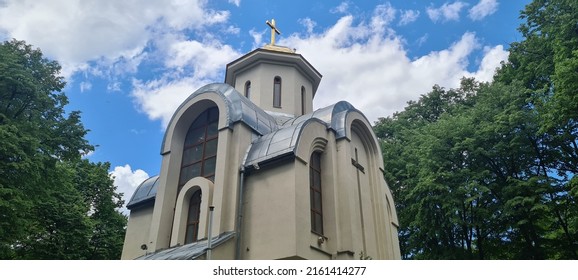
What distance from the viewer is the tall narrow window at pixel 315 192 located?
12.6 meters

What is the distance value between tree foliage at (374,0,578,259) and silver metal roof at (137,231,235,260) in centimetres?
894

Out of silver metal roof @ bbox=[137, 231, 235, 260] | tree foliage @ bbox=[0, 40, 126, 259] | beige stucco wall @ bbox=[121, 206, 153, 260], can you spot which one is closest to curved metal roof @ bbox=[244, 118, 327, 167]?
silver metal roof @ bbox=[137, 231, 235, 260]

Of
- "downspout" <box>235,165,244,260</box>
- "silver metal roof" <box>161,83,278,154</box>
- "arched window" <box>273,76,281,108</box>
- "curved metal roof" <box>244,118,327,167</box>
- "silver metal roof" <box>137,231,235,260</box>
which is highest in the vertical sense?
"arched window" <box>273,76,281,108</box>

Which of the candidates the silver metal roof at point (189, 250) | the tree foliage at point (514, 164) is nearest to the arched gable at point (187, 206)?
the silver metal roof at point (189, 250)

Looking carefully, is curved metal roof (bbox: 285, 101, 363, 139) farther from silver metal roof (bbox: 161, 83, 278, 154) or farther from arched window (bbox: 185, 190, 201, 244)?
arched window (bbox: 185, 190, 201, 244)

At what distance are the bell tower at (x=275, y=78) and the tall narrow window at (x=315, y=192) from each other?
4810mm

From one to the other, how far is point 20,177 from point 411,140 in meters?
16.3

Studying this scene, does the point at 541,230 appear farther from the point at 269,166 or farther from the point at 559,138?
the point at 269,166

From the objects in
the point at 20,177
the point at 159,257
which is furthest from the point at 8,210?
the point at 159,257

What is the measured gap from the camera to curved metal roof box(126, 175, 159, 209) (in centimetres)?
1599

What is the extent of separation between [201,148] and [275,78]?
5.55 m

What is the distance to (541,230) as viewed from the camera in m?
16.0

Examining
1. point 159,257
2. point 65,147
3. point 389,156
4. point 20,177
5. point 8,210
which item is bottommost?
point 159,257

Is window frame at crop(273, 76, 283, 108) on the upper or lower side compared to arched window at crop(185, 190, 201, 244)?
upper
